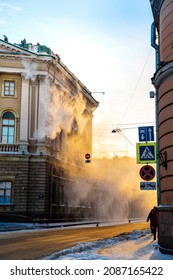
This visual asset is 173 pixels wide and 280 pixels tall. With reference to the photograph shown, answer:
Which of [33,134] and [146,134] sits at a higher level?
[33,134]

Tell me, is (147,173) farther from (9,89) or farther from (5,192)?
(9,89)

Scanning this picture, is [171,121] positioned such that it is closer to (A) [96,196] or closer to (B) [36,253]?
(B) [36,253]

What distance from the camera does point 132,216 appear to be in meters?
74.4

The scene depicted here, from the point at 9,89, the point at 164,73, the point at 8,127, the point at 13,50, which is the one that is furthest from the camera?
the point at 9,89

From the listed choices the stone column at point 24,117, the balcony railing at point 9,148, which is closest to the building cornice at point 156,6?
the stone column at point 24,117

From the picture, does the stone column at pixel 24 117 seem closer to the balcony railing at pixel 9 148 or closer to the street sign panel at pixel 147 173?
the balcony railing at pixel 9 148

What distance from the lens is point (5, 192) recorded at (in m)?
36.6

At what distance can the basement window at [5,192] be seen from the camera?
119 ft

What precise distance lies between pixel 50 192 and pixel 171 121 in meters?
28.3

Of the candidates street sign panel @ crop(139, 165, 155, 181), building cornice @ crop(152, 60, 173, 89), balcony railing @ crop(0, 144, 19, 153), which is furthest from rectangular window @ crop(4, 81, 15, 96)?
building cornice @ crop(152, 60, 173, 89)

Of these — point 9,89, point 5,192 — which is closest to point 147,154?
point 5,192

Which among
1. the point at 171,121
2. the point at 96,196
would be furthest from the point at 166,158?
the point at 96,196

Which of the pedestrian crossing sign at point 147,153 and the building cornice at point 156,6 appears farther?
the pedestrian crossing sign at point 147,153

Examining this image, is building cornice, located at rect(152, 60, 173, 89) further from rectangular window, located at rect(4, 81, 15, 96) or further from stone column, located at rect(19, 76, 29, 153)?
rectangular window, located at rect(4, 81, 15, 96)
